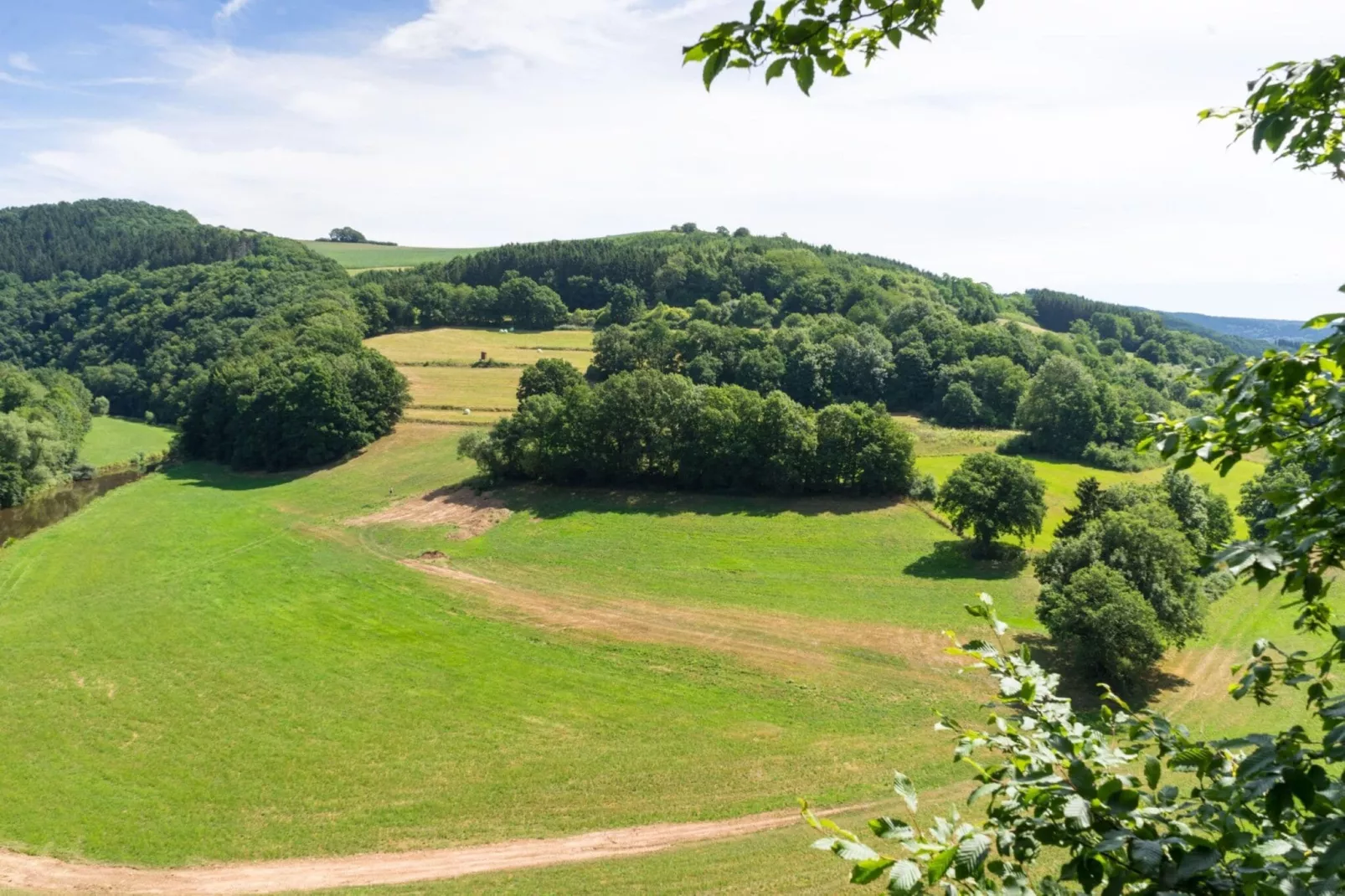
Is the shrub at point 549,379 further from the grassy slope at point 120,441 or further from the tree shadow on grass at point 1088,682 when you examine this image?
the tree shadow on grass at point 1088,682

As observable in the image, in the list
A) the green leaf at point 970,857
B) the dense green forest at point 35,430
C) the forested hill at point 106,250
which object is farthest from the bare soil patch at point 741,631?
the forested hill at point 106,250

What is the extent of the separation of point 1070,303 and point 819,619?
15682cm

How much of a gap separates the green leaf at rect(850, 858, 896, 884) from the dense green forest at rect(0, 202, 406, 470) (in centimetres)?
7698

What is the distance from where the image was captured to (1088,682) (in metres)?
33.3

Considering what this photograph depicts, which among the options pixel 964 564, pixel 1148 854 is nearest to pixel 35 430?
pixel 964 564

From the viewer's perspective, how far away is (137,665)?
114ft

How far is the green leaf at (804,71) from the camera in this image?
13.0ft

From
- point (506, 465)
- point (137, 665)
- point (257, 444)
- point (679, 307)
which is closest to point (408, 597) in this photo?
point (137, 665)

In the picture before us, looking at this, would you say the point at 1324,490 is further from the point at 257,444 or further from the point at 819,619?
the point at 257,444

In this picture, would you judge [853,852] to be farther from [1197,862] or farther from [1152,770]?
[1152,770]

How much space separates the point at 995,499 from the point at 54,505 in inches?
2939

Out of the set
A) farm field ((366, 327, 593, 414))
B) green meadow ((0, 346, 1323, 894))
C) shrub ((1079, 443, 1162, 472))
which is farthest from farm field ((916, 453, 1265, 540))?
farm field ((366, 327, 593, 414))

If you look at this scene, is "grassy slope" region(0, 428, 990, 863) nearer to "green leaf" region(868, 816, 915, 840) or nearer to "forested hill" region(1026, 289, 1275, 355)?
"green leaf" region(868, 816, 915, 840)

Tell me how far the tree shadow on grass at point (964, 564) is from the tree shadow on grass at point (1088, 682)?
9.73m
